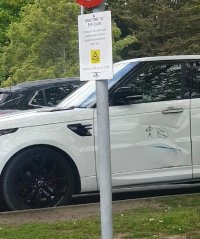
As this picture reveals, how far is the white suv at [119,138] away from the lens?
6.75 meters

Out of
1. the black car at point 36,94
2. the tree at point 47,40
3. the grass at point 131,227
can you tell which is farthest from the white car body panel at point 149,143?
the tree at point 47,40

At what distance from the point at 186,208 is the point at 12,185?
1903 mm

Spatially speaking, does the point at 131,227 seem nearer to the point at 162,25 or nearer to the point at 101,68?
the point at 101,68

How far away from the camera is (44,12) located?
79.4ft

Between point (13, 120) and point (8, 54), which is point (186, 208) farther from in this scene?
point (8, 54)

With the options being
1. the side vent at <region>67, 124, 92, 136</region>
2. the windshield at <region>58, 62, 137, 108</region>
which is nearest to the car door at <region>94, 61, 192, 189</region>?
the windshield at <region>58, 62, 137, 108</region>

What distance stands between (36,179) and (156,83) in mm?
1865

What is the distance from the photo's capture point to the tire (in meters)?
6.70

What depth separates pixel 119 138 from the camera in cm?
702

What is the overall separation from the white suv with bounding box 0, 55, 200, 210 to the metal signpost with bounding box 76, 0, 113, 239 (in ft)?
8.90

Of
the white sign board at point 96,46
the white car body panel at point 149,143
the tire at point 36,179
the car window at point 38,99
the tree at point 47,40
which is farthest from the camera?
the tree at point 47,40

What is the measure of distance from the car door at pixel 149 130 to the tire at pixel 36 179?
61 centimetres

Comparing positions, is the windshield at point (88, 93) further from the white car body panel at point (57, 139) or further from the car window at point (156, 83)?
the white car body panel at point (57, 139)

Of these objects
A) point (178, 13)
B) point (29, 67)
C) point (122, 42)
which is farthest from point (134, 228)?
point (178, 13)
